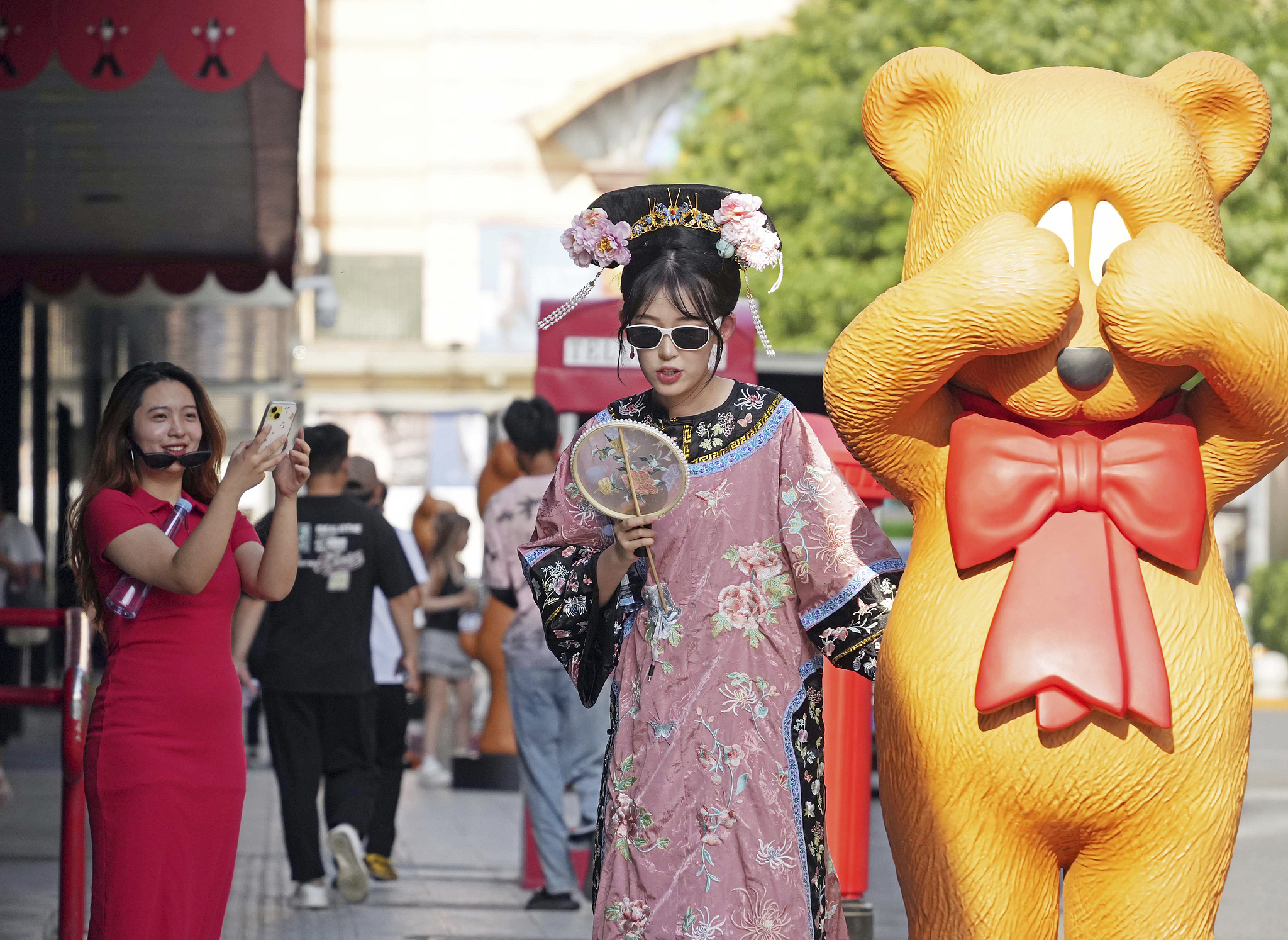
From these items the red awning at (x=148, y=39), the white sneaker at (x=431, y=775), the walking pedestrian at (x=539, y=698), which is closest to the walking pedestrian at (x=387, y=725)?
the walking pedestrian at (x=539, y=698)

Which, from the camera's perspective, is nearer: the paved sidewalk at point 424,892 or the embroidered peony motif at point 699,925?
the embroidered peony motif at point 699,925

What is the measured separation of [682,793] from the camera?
3.55m

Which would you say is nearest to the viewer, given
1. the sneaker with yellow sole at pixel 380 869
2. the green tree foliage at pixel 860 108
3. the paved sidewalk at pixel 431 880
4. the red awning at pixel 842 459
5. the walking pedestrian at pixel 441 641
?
the red awning at pixel 842 459

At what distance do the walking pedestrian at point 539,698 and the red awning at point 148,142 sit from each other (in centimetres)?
171

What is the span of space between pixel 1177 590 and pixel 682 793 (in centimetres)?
105

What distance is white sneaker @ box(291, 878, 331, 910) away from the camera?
6875 millimetres

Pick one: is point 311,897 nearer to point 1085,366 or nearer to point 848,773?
point 848,773

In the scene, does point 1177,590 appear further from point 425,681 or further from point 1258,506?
point 1258,506

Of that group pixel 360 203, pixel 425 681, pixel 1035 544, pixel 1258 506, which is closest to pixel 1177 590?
pixel 1035 544

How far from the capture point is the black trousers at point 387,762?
7.64 m

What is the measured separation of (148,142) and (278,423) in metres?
4.99

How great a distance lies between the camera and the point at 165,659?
404cm

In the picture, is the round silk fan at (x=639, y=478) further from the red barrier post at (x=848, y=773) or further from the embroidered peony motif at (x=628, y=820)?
the red barrier post at (x=848, y=773)

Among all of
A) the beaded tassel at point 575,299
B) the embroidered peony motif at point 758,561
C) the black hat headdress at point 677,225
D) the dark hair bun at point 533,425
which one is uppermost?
the black hat headdress at point 677,225
